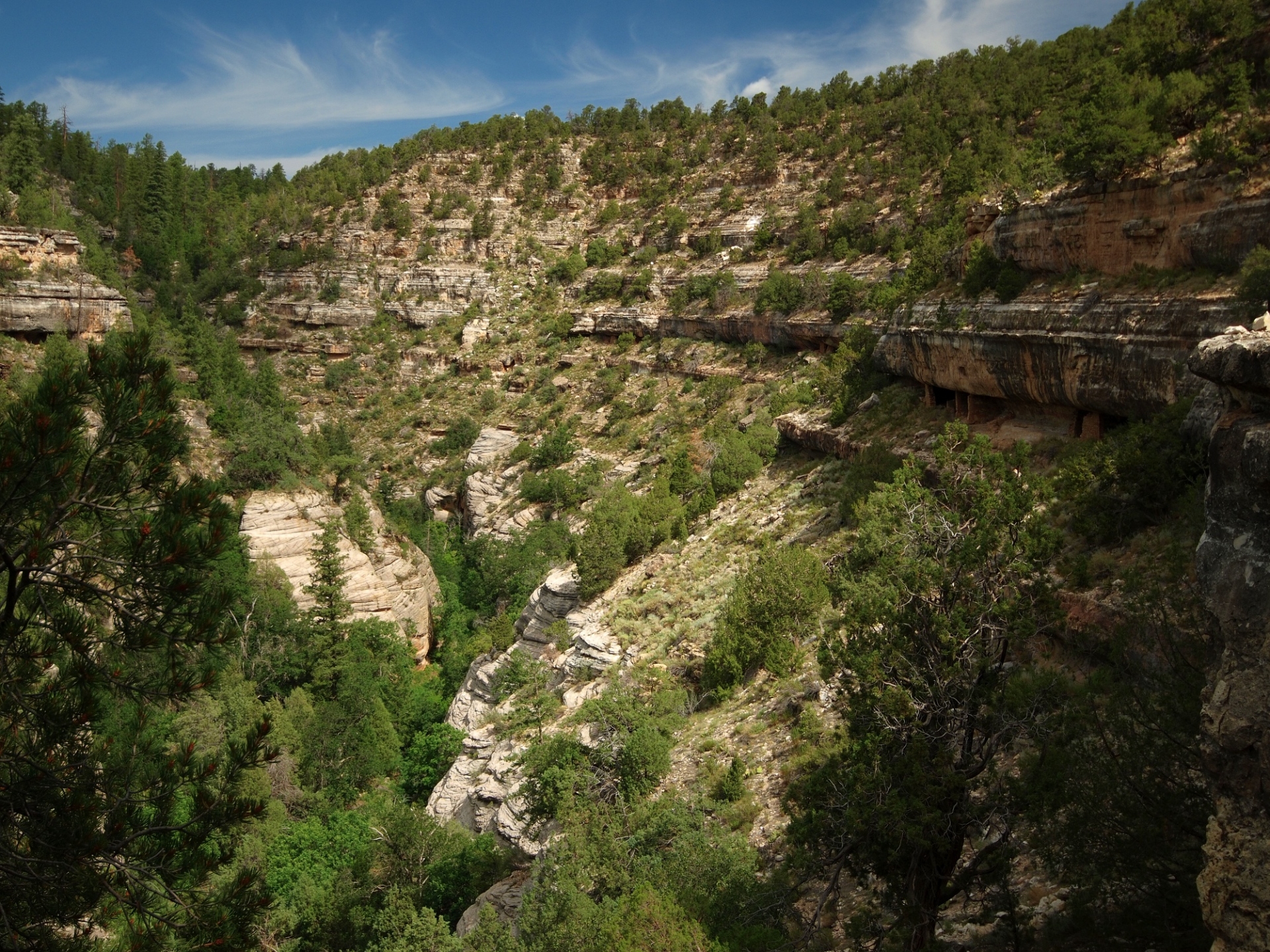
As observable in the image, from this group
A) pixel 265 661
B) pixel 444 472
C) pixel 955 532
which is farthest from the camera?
pixel 444 472

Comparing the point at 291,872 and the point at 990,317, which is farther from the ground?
the point at 990,317

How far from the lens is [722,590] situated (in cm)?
2288

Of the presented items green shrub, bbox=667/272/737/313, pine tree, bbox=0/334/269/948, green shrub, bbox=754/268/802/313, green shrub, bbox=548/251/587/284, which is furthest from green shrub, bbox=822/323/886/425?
green shrub, bbox=548/251/587/284

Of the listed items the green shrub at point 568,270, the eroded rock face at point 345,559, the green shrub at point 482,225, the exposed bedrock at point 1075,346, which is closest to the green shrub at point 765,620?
the exposed bedrock at point 1075,346

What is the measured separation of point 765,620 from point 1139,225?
1145cm

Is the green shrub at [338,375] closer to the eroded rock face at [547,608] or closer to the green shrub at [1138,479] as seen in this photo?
the eroded rock face at [547,608]

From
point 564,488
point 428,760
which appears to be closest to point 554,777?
point 428,760

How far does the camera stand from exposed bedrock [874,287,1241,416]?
1438 centimetres

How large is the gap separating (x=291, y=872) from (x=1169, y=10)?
100 feet

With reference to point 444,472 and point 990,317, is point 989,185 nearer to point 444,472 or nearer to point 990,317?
point 990,317

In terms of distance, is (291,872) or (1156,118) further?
(291,872)

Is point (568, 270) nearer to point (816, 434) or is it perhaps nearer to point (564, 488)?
point (564, 488)

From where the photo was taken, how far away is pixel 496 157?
71688 millimetres

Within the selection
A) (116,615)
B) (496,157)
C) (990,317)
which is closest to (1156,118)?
(990,317)
